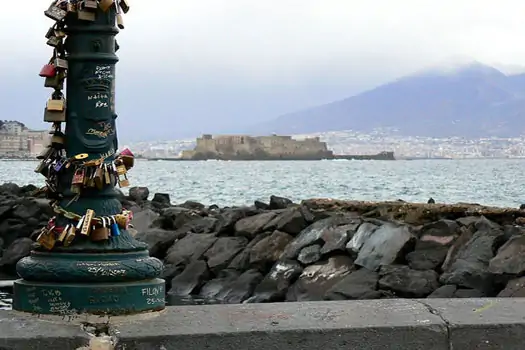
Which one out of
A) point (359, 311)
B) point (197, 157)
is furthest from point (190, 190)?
point (197, 157)

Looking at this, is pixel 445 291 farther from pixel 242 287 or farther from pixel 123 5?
pixel 123 5

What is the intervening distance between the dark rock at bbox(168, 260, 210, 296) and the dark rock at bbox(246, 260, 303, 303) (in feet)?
4.42

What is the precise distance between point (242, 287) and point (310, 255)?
43.0 inches

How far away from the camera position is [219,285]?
54.3ft

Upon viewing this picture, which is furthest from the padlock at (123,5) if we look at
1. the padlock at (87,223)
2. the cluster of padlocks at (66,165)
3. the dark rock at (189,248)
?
the dark rock at (189,248)

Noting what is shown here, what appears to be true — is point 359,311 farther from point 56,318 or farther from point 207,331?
point 56,318

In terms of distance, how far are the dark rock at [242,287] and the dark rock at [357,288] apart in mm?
1868

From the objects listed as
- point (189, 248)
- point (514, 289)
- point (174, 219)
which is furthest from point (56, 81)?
point (174, 219)

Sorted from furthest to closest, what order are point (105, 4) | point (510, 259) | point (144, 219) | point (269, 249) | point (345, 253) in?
1. point (144, 219)
2. point (269, 249)
3. point (345, 253)
4. point (510, 259)
5. point (105, 4)

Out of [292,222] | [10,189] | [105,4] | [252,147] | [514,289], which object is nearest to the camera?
[105,4]

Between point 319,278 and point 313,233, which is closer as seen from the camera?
point 319,278

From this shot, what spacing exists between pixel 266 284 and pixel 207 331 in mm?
10340

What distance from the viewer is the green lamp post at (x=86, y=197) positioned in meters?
5.49

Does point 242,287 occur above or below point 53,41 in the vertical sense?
below
